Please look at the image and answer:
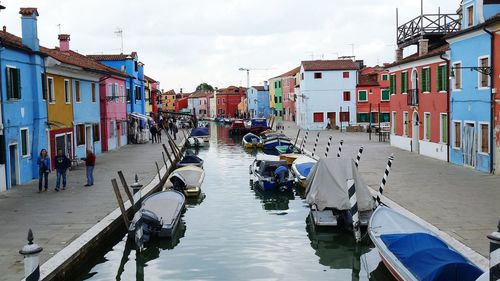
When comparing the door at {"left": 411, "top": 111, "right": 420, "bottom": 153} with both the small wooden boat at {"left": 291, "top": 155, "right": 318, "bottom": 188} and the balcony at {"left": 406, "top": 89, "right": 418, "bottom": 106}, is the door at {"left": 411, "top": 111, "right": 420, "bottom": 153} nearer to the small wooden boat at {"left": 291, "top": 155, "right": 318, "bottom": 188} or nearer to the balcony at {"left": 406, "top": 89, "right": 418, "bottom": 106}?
the balcony at {"left": 406, "top": 89, "right": 418, "bottom": 106}

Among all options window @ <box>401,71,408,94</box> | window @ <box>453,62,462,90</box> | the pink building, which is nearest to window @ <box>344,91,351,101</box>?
window @ <box>401,71,408,94</box>

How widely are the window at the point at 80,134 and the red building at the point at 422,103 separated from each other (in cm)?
1898

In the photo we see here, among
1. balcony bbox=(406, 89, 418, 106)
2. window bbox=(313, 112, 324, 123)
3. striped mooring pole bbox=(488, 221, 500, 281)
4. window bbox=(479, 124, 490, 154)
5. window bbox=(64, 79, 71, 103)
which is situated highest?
window bbox=(64, 79, 71, 103)

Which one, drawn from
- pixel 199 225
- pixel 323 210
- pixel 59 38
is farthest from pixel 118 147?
pixel 323 210

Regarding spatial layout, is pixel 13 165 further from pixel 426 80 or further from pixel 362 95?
pixel 362 95

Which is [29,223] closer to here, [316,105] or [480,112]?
[480,112]

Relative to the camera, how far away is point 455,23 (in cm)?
3331

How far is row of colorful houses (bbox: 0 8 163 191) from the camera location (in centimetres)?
2103

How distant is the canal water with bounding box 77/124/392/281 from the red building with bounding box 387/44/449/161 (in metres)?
12.3

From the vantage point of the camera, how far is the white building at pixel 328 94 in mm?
63500

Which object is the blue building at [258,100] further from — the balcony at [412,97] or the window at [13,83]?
the window at [13,83]

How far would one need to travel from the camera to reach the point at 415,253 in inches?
397

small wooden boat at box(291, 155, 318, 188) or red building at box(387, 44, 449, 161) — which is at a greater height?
red building at box(387, 44, 449, 161)

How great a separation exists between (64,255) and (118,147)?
96.9 ft
